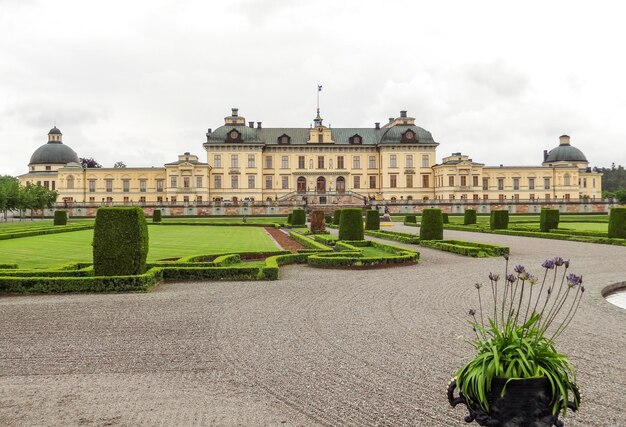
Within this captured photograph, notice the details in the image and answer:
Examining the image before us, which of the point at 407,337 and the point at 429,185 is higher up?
the point at 429,185

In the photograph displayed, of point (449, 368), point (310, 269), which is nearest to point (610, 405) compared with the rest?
point (449, 368)

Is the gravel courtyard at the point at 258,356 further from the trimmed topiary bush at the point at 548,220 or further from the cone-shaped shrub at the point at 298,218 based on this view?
the cone-shaped shrub at the point at 298,218

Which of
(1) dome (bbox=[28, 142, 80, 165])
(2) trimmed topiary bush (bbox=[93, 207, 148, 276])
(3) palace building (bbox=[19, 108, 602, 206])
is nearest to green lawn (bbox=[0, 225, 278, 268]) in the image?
(2) trimmed topiary bush (bbox=[93, 207, 148, 276])

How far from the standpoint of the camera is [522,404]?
2869mm

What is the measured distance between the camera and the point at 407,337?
6.47 m

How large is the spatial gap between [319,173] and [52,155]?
3683 cm

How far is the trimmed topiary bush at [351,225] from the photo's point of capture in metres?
20.3

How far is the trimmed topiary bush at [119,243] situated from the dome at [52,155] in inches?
2630

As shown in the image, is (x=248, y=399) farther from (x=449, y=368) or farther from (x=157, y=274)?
(x=157, y=274)

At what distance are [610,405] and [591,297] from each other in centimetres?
534

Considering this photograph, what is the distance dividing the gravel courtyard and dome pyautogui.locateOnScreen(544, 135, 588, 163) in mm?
68244

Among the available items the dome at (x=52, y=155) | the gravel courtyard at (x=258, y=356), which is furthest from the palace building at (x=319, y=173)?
the gravel courtyard at (x=258, y=356)

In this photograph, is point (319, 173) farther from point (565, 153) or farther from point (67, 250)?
point (67, 250)

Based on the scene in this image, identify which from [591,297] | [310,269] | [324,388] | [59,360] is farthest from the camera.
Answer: [310,269]
